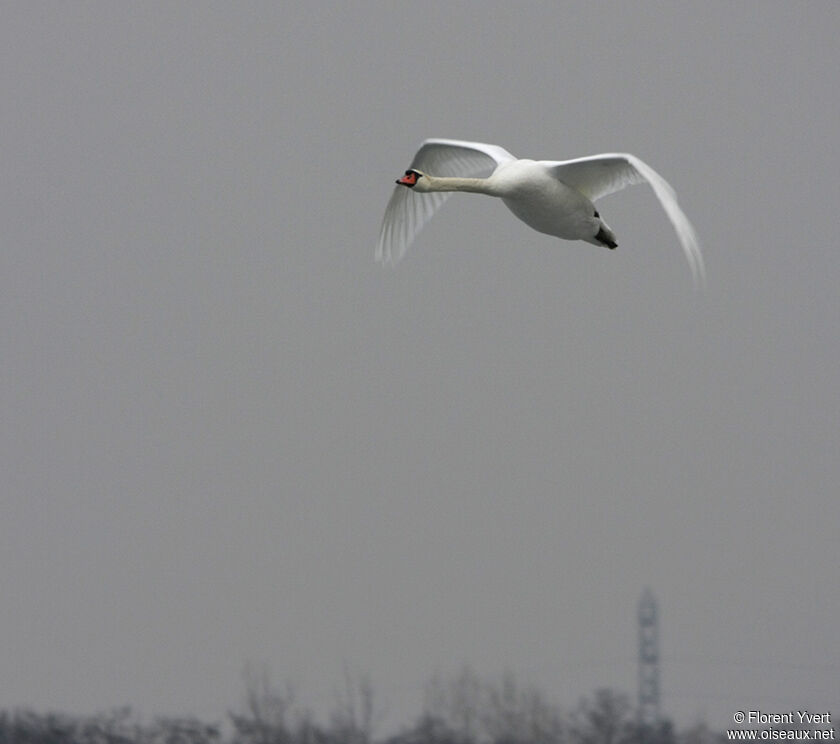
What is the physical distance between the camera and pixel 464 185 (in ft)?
54.7

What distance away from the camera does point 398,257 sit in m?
20.3

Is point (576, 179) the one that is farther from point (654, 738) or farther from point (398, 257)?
point (654, 738)

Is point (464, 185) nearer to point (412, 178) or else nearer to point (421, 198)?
point (412, 178)

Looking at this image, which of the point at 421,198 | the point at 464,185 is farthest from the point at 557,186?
the point at 421,198

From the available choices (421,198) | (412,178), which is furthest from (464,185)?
(421,198)

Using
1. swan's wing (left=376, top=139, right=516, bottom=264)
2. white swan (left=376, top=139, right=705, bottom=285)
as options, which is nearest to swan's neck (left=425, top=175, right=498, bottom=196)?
white swan (left=376, top=139, right=705, bottom=285)

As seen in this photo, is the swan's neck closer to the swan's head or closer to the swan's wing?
the swan's head

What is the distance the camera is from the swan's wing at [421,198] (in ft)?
64.5

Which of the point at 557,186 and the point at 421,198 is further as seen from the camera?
the point at 421,198

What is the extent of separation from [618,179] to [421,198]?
154 inches

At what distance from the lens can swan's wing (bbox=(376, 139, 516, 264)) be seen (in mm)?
19672

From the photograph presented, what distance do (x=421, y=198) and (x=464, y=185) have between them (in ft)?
12.0

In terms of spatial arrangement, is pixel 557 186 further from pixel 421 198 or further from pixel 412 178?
pixel 421 198

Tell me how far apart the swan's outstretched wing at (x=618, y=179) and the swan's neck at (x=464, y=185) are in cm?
58
